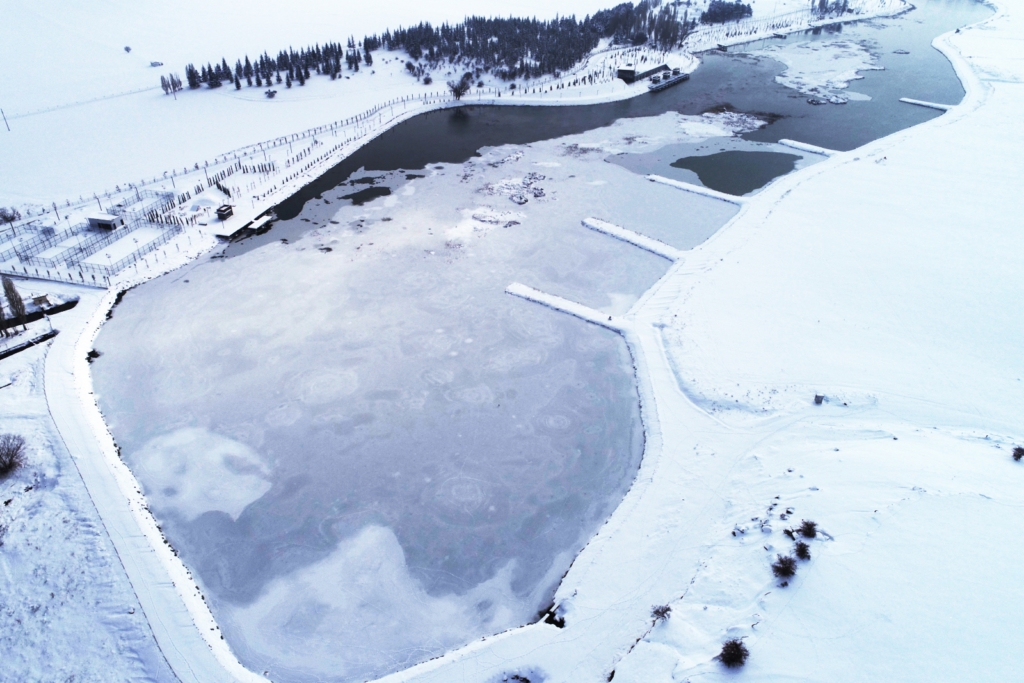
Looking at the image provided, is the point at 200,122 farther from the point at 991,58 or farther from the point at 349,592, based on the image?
the point at 991,58

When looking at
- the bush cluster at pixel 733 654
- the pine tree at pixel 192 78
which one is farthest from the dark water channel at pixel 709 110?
the bush cluster at pixel 733 654

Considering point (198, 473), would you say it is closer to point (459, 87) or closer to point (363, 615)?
point (363, 615)

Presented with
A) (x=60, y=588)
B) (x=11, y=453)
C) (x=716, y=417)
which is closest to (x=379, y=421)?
(x=60, y=588)

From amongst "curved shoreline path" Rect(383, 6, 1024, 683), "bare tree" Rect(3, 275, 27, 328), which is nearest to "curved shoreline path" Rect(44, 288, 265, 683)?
"bare tree" Rect(3, 275, 27, 328)

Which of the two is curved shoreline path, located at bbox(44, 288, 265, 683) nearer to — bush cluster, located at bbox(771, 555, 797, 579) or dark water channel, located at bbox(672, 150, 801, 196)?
bush cluster, located at bbox(771, 555, 797, 579)

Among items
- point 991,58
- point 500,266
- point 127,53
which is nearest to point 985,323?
point 500,266
